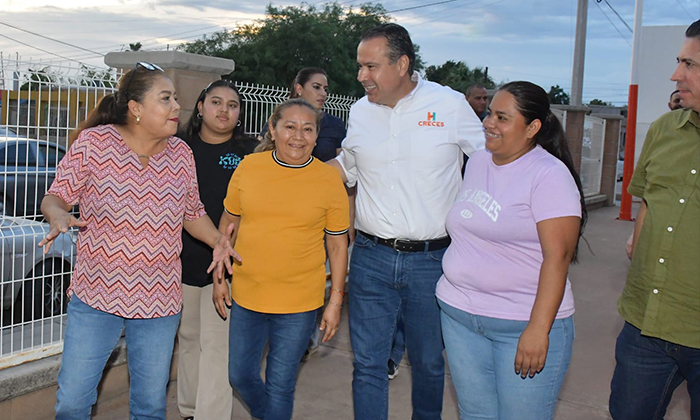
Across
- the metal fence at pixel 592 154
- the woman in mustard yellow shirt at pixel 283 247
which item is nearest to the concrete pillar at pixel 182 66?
the woman in mustard yellow shirt at pixel 283 247

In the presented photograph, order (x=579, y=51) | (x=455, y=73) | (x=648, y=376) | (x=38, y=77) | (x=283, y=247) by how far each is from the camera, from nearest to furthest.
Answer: (x=648, y=376) → (x=283, y=247) → (x=38, y=77) → (x=579, y=51) → (x=455, y=73)

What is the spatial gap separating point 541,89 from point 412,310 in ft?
4.19

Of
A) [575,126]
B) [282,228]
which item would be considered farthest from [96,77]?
[575,126]

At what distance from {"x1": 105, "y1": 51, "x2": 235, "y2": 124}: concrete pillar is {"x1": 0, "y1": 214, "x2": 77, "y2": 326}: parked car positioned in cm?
122

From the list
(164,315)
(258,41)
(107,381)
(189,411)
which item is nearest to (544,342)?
(164,315)

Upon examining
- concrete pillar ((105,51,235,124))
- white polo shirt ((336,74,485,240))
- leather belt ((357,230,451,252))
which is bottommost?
leather belt ((357,230,451,252))

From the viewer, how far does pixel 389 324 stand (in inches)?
140

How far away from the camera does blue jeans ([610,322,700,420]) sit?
9.25 ft

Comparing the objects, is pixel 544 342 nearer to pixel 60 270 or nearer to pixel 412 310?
pixel 412 310

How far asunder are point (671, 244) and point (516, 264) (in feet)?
2.11

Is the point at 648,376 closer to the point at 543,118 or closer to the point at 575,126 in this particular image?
the point at 543,118

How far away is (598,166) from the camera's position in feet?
55.1

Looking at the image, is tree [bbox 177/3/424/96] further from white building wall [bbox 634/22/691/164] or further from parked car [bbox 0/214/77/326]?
parked car [bbox 0/214/77/326]

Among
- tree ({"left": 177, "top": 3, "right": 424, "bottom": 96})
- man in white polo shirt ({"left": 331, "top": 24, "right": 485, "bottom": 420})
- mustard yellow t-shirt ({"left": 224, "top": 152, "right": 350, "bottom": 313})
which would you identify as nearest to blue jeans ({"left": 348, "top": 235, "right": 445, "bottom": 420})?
man in white polo shirt ({"left": 331, "top": 24, "right": 485, "bottom": 420})
